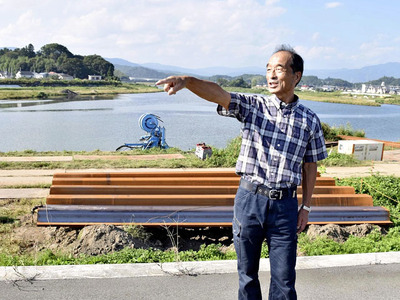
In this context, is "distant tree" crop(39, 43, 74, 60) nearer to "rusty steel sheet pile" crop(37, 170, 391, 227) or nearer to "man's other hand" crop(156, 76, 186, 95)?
"rusty steel sheet pile" crop(37, 170, 391, 227)

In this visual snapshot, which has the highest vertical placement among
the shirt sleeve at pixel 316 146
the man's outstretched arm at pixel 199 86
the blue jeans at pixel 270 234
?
the man's outstretched arm at pixel 199 86

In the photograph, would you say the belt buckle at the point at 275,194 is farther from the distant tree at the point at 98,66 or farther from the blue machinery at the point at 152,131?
the distant tree at the point at 98,66

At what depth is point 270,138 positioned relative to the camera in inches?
112

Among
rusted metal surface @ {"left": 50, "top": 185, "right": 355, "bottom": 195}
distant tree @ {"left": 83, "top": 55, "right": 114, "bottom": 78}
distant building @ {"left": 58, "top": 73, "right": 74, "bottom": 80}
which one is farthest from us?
distant tree @ {"left": 83, "top": 55, "right": 114, "bottom": 78}

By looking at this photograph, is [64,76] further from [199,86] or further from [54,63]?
[199,86]

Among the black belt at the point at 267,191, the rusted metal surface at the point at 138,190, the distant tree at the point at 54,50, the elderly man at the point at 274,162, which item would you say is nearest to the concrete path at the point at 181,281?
the elderly man at the point at 274,162

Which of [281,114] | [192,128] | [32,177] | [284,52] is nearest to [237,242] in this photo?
[281,114]

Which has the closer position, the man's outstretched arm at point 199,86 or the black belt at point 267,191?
the man's outstretched arm at point 199,86

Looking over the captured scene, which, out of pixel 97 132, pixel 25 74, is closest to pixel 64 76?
pixel 25 74

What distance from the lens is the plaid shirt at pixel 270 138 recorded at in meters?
2.84

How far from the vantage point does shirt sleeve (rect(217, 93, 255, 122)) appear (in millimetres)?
2783

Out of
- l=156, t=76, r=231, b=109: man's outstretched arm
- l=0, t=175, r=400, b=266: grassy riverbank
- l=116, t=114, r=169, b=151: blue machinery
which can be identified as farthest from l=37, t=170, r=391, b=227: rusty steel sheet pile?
l=116, t=114, r=169, b=151: blue machinery

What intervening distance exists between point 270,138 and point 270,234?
61 centimetres

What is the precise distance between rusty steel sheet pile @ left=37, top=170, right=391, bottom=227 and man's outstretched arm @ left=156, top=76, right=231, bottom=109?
9.55 feet
